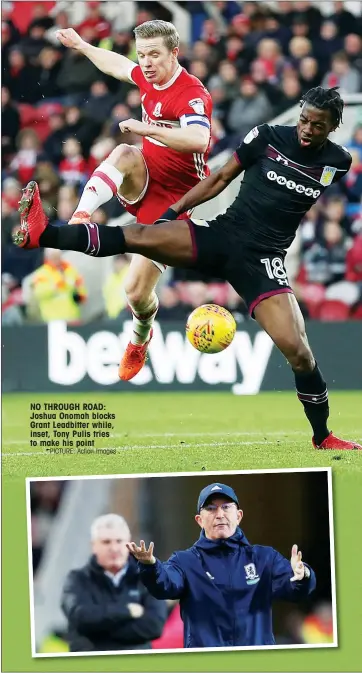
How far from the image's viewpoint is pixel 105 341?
468 inches

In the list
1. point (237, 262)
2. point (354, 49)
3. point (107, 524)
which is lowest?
point (107, 524)

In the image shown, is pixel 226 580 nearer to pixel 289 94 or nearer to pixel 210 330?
pixel 210 330

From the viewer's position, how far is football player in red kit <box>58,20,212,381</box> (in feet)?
23.0

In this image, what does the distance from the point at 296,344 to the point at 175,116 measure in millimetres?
1842

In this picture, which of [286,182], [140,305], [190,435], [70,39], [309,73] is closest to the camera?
[286,182]

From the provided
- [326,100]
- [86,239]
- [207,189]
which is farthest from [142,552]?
[326,100]

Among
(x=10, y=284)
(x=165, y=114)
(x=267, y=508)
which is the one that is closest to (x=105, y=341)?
(x=10, y=284)

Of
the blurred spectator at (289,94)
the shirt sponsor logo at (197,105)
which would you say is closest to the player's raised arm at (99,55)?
the shirt sponsor logo at (197,105)

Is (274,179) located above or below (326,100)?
below

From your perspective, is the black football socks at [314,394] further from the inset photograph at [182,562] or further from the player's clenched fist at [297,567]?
the player's clenched fist at [297,567]

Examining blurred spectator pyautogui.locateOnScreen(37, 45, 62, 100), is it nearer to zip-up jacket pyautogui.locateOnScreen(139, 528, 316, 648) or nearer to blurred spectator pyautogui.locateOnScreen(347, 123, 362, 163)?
blurred spectator pyautogui.locateOnScreen(347, 123, 362, 163)

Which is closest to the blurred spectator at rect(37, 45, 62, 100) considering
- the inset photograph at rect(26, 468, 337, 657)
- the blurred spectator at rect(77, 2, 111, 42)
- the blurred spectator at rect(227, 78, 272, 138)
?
the blurred spectator at rect(77, 2, 111, 42)

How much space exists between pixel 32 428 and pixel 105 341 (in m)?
3.31

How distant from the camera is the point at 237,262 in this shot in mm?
7035
